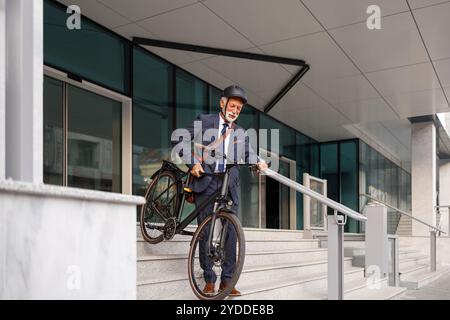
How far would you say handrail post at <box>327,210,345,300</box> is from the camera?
3166 mm

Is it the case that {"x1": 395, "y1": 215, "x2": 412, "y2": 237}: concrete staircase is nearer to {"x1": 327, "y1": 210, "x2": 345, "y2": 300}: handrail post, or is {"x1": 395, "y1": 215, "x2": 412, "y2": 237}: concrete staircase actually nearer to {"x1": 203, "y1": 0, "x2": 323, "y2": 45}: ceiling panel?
{"x1": 203, "y1": 0, "x2": 323, "y2": 45}: ceiling panel

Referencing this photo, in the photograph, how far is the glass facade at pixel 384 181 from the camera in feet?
39.8

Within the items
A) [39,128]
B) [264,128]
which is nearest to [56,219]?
[39,128]

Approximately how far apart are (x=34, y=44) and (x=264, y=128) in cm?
738

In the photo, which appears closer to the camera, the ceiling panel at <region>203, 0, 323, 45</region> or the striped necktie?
the striped necktie

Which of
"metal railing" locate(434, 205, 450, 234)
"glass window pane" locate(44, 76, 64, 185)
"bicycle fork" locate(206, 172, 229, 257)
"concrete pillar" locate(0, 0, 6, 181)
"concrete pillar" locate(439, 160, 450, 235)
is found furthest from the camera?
"concrete pillar" locate(439, 160, 450, 235)

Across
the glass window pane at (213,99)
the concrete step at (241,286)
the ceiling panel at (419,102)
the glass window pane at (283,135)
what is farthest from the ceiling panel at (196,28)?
the ceiling panel at (419,102)

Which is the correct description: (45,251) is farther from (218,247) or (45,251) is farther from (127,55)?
(127,55)


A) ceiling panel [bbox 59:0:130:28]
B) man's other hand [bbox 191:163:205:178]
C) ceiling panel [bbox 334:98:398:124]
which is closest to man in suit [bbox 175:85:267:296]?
man's other hand [bbox 191:163:205:178]

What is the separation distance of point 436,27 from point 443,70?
1.55 m

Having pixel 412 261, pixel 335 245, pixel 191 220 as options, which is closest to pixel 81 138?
pixel 191 220

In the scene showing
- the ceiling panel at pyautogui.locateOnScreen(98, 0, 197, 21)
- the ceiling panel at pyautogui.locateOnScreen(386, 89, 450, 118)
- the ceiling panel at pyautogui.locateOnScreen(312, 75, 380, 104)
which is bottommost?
the ceiling panel at pyautogui.locateOnScreen(386, 89, 450, 118)

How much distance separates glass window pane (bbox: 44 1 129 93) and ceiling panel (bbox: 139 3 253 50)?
553mm

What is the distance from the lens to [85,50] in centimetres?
509
